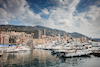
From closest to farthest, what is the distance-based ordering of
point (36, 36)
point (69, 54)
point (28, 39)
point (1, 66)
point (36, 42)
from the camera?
point (1, 66), point (69, 54), point (28, 39), point (36, 42), point (36, 36)

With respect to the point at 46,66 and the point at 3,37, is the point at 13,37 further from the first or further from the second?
the point at 46,66

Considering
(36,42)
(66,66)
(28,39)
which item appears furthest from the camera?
(36,42)

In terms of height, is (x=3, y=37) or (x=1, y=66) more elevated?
(x=3, y=37)

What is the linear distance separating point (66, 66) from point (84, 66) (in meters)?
5.34

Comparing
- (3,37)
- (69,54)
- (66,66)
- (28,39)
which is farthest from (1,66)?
(28,39)

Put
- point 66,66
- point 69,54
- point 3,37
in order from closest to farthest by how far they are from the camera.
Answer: point 66,66, point 69,54, point 3,37

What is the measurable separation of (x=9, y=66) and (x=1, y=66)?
2.01 m

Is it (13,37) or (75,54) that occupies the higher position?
(13,37)

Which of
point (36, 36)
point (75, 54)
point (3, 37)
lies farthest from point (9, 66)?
point (36, 36)

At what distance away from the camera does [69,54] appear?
3978 cm

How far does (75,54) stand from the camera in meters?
40.7

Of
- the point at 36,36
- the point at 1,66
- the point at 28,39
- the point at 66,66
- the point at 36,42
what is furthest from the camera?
the point at 36,36

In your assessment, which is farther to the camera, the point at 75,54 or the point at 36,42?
the point at 36,42

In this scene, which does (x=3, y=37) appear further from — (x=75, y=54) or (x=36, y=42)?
(x=75, y=54)
